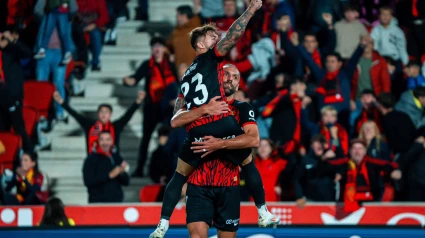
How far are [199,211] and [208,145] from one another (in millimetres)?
643

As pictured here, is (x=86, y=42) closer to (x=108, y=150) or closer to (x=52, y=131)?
(x=52, y=131)

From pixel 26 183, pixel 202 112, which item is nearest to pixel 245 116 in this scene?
pixel 202 112

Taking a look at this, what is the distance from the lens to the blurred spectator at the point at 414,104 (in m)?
13.9

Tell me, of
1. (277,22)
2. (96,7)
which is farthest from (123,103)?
(277,22)

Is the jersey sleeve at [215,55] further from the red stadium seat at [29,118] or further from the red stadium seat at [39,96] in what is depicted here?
the red stadium seat at [29,118]

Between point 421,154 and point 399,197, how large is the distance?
627 mm

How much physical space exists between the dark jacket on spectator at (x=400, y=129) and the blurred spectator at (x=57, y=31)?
5.25m

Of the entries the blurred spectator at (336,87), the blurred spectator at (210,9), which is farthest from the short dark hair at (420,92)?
the blurred spectator at (210,9)

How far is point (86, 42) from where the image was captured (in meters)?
17.0

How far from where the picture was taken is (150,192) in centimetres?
1388

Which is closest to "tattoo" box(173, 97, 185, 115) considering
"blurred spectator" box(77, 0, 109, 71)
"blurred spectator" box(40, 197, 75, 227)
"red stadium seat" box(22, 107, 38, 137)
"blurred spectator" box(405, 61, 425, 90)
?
"blurred spectator" box(40, 197, 75, 227)

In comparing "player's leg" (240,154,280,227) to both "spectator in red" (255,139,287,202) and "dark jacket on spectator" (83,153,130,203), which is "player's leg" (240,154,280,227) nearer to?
"spectator in red" (255,139,287,202)

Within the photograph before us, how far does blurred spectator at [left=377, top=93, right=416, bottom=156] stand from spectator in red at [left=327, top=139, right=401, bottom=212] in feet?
2.28

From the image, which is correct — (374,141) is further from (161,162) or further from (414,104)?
(161,162)
